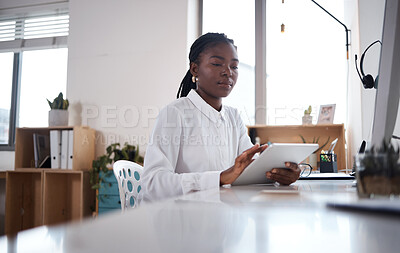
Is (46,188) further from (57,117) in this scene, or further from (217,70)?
(217,70)

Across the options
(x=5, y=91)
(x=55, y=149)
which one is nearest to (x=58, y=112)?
(x=55, y=149)

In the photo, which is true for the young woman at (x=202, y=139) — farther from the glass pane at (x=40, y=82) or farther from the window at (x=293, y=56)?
the glass pane at (x=40, y=82)

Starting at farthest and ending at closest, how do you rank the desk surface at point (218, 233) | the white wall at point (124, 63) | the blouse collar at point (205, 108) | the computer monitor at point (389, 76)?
the white wall at point (124, 63), the blouse collar at point (205, 108), the computer monitor at point (389, 76), the desk surface at point (218, 233)

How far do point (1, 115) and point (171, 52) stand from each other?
226 centimetres

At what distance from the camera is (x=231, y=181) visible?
110 centimetres

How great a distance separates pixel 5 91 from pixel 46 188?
1.60m

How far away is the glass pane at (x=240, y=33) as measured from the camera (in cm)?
359

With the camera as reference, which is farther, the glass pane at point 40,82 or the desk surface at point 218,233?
the glass pane at point 40,82

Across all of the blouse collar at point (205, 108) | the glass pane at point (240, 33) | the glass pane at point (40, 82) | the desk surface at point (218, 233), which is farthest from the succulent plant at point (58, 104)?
the desk surface at point (218, 233)

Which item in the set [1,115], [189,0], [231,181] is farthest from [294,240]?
[1,115]

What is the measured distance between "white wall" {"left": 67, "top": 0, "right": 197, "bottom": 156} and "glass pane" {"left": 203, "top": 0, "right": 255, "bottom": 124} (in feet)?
1.25

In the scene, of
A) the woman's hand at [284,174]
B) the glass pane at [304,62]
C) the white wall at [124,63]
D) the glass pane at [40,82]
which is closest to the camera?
the woman's hand at [284,174]

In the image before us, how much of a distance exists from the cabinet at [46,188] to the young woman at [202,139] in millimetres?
2051

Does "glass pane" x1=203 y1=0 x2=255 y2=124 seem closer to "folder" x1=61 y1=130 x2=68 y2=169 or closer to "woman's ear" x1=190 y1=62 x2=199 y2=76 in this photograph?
"folder" x1=61 y1=130 x2=68 y2=169
